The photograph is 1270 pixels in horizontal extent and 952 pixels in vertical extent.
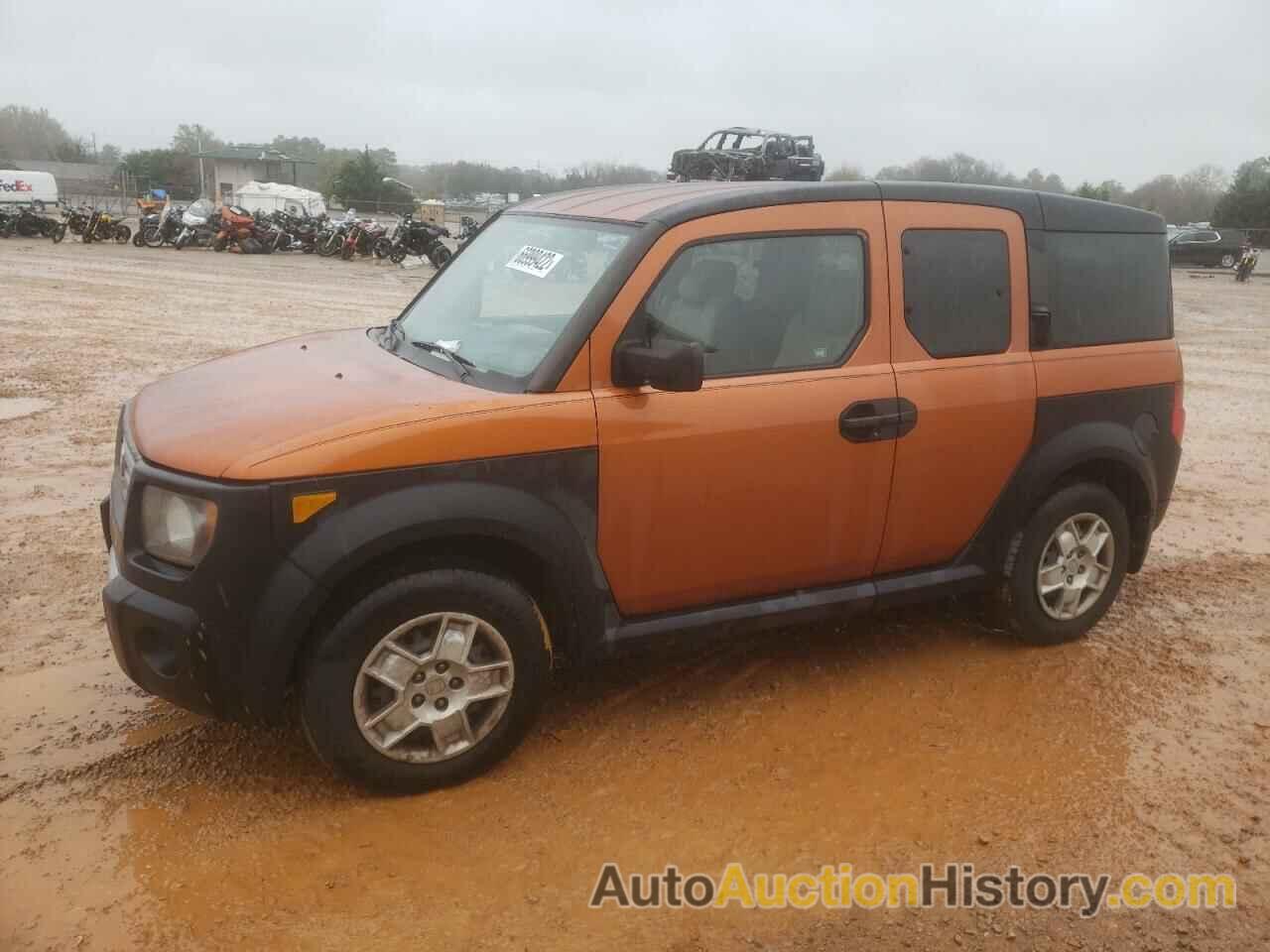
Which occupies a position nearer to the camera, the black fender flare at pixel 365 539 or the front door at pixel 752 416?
the black fender flare at pixel 365 539

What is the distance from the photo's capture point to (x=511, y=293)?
4.07 metres

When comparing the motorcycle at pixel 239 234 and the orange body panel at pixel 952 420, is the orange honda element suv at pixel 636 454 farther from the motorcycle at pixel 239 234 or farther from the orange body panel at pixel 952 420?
the motorcycle at pixel 239 234

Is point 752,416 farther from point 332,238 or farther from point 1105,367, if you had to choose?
point 332,238

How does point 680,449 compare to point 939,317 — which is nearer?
point 680,449

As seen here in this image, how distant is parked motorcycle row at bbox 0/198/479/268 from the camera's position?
2808 centimetres

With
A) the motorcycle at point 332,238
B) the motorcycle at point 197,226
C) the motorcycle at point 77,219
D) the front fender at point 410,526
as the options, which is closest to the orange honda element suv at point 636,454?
the front fender at point 410,526

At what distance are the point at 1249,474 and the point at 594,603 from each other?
6.62 meters

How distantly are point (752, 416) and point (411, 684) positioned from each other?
1429 mm

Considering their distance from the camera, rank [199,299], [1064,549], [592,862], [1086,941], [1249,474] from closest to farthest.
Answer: [1086,941] → [592,862] → [1064,549] → [1249,474] → [199,299]

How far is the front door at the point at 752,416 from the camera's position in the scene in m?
3.59

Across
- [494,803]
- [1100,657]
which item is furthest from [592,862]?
[1100,657]

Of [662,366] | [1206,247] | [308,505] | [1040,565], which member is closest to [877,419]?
[662,366]

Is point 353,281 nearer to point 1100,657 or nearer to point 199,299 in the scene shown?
point 199,299

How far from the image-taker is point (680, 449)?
11.8ft
